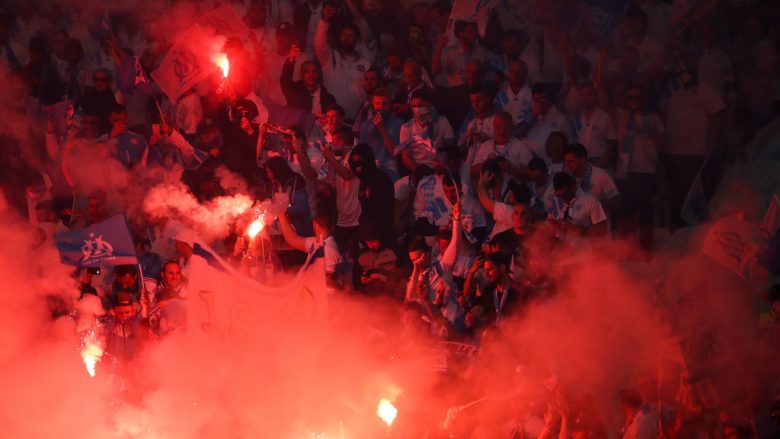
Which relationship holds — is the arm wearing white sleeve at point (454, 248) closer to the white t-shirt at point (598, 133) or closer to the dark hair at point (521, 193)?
the dark hair at point (521, 193)

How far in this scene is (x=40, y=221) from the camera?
11.8 meters

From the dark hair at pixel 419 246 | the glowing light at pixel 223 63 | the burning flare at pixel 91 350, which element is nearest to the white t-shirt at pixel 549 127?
the dark hair at pixel 419 246

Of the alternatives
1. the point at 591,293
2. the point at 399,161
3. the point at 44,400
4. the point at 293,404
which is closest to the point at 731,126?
the point at 591,293

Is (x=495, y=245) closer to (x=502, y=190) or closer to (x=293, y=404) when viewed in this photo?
(x=502, y=190)

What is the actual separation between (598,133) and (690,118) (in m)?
0.72

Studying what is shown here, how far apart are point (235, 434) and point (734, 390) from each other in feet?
12.6

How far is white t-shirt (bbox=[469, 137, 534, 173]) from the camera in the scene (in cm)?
1021

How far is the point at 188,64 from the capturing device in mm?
11773

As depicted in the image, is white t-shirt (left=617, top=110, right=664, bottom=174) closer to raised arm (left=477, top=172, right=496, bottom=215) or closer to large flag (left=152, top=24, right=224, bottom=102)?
raised arm (left=477, top=172, right=496, bottom=215)

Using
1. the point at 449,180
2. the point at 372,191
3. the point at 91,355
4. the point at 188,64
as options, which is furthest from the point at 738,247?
the point at 188,64

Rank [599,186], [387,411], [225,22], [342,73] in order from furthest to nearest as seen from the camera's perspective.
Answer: [225,22] → [342,73] → [599,186] → [387,411]

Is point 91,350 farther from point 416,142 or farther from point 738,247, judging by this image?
point 738,247

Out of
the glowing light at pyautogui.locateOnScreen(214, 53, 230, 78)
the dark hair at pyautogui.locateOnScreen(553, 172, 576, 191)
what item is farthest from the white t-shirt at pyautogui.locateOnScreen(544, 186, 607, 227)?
Result: the glowing light at pyautogui.locateOnScreen(214, 53, 230, 78)

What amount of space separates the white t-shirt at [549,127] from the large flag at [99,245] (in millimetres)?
3401
